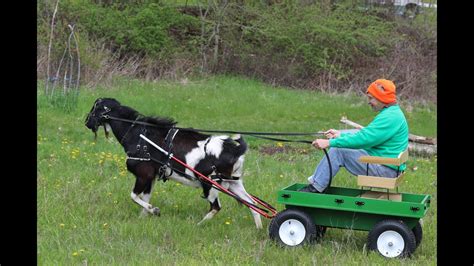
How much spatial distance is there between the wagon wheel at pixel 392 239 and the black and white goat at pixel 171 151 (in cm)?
160

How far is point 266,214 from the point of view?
7.77 metres

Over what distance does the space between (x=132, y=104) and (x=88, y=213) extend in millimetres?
11151

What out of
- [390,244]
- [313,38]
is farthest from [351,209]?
[313,38]

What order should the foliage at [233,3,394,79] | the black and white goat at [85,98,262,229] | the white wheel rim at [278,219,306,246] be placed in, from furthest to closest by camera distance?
the foliage at [233,3,394,79]
the black and white goat at [85,98,262,229]
the white wheel rim at [278,219,306,246]

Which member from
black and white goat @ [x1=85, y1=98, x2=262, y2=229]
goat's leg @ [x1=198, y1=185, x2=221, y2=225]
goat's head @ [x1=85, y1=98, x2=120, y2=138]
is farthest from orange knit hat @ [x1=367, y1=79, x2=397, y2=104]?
goat's head @ [x1=85, y1=98, x2=120, y2=138]

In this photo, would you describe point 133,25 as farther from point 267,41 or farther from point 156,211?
point 156,211

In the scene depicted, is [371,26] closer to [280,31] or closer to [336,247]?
[280,31]

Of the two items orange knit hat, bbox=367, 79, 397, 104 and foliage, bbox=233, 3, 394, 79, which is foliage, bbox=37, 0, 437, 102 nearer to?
foliage, bbox=233, 3, 394, 79

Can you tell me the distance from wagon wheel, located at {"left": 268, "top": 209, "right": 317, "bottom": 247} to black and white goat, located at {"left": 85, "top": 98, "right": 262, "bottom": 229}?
0.78m

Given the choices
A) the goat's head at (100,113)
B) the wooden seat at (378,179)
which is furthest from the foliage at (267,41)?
the wooden seat at (378,179)

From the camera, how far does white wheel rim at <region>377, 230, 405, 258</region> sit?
22.7 feet

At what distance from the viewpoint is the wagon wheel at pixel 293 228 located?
717 centimetres

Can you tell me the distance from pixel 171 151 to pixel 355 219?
2.41m
